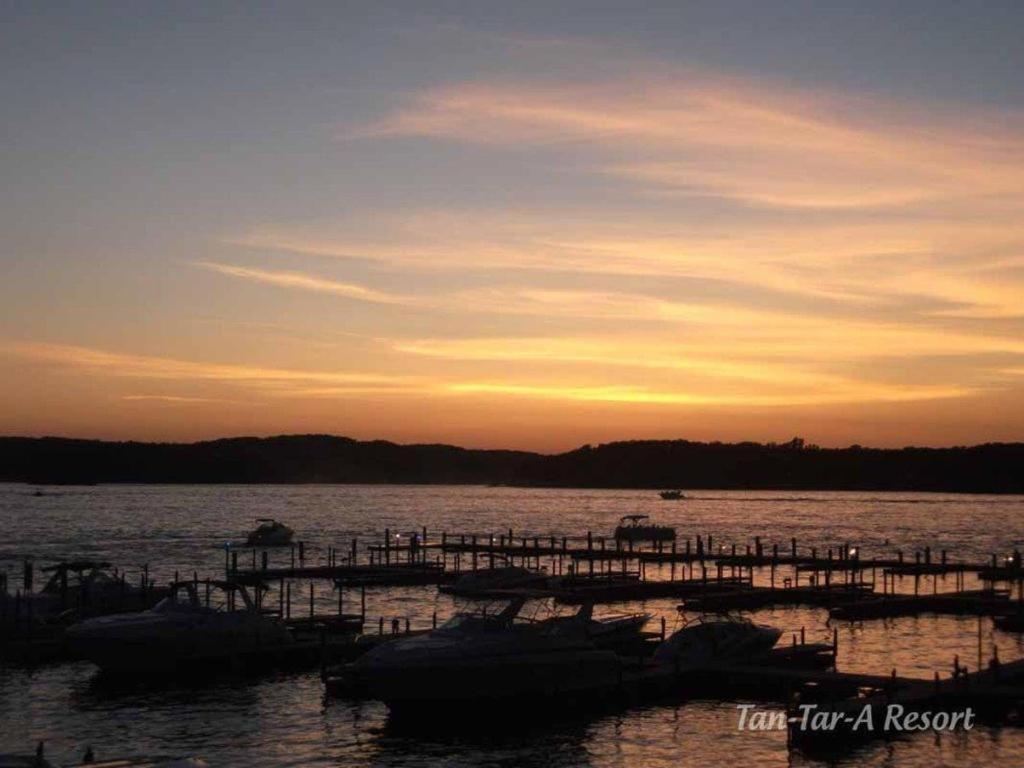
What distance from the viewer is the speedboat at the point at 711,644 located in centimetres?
3781

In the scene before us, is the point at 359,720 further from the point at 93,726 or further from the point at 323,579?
the point at 323,579

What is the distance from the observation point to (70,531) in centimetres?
15088

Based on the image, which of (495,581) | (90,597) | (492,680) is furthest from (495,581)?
(492,680)

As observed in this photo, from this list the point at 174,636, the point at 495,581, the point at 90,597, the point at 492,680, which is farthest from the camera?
the point at 495,581

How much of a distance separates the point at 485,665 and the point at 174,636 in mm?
11914

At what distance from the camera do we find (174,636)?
130 ft

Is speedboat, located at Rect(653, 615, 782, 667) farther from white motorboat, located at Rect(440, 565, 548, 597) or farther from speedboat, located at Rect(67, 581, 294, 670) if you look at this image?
white motorboat, located at Rect(440, 565, 548, 597)

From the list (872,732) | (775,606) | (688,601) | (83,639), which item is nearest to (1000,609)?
(775,606)

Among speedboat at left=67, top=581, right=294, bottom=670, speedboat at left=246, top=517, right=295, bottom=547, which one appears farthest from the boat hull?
speedboat at left=246, top=517, right=295, bottom=547

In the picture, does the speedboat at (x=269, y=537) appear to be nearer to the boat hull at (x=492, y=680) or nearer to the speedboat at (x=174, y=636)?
the speedboat at (x=174, y=636)

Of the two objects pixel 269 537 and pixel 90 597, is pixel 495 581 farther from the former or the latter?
pixel 269 537

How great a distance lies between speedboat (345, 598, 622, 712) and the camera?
32.8 metres

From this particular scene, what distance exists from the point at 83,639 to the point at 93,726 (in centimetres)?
555

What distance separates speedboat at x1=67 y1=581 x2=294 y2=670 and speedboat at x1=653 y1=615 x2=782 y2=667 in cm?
1331
